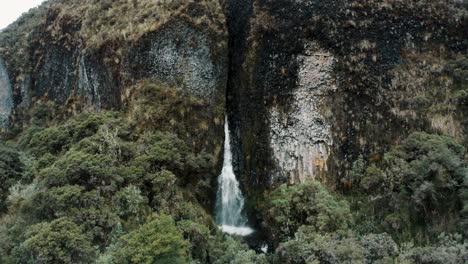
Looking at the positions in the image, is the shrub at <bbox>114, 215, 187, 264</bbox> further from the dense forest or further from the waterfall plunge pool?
the waterfall plunge pool

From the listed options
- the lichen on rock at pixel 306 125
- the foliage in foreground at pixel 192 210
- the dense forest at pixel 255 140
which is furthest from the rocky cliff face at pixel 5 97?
the lichen on rock at pixel 306 125

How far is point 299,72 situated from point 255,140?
14.7 feet

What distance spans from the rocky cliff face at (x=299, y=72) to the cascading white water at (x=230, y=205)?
675 millimetres

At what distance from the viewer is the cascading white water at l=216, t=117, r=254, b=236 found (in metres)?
29.5

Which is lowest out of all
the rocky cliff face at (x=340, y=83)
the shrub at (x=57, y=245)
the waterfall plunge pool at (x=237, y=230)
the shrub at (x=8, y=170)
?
the waterfall plunge pool at (x=237, y=230)

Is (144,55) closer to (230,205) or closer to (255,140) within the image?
(255,140)

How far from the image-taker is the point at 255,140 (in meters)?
30.8

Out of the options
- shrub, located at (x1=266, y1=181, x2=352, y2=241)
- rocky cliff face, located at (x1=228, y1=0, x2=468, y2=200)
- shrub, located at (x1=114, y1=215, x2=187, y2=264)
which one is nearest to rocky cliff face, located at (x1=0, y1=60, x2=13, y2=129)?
rocky cliff face, located at (x1=228, y1=0, x2=468, y2=200)

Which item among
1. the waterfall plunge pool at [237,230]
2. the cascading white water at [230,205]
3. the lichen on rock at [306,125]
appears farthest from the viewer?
the cascading white water at [230,205]

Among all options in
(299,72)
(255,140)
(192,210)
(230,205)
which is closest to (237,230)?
(230,205)

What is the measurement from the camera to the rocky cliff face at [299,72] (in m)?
29.1

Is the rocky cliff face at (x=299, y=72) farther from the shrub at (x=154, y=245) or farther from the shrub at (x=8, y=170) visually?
the shrub at (x=154, y=245)

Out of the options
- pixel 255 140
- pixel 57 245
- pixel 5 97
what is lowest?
pixel 57 245

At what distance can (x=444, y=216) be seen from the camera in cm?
2412
